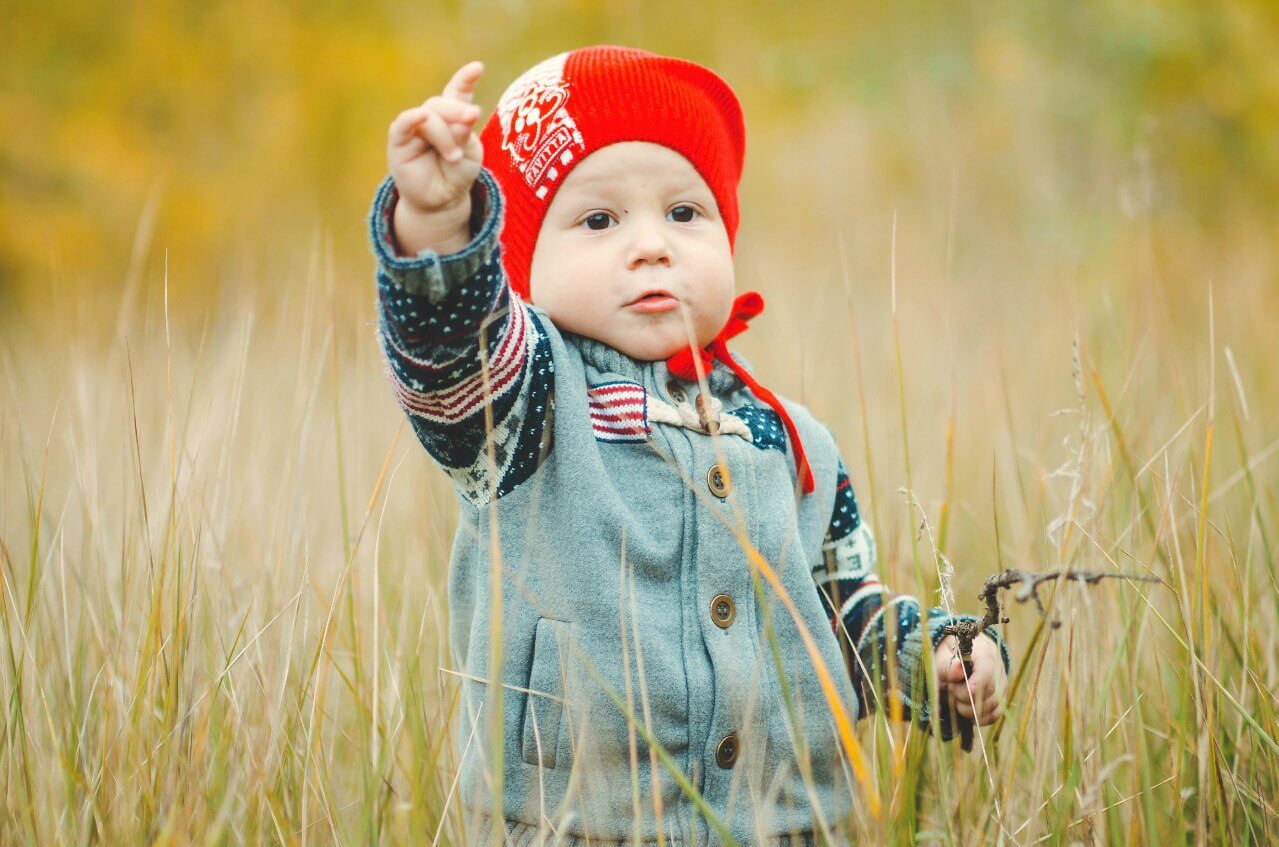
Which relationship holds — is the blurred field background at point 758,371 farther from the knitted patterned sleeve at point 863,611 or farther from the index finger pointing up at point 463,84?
the index finger pointing up at point 463,84

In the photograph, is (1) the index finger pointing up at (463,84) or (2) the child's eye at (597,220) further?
(2) the child's eye at (597,220)

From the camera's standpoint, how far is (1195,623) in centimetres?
149

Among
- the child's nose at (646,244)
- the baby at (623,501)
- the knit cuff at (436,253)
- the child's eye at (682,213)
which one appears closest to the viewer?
the knit cuff at (436,253)

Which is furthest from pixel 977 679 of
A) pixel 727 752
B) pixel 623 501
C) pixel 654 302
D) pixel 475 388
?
pixel 475 388

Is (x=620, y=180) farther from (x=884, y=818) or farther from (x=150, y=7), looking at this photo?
(x=150, y=7)

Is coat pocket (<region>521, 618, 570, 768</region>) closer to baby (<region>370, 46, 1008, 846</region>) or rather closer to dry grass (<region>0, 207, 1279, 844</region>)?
baby (<region>370, 46, 1008, 846</region>)

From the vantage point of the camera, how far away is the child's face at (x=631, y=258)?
1414 millimetres

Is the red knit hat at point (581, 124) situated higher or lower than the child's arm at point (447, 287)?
higher

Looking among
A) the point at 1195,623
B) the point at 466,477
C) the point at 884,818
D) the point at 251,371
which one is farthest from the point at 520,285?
the point at 251,371

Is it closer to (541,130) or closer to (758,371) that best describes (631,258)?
(541,130)

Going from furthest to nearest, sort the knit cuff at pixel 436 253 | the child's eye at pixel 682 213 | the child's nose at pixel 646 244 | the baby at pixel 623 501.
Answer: the child's eye at pixel 682 213 → the child's nose at pixel 646 244 → the baby at pixel 623 501 → the knit cuff at pixel 436 253

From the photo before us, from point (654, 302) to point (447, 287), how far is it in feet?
1.11

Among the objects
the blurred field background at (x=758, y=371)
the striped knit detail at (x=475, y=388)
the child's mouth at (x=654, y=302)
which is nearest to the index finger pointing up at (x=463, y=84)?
the striped knit detail at (x=475, y=388)

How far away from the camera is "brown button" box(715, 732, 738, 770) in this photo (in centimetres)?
138
